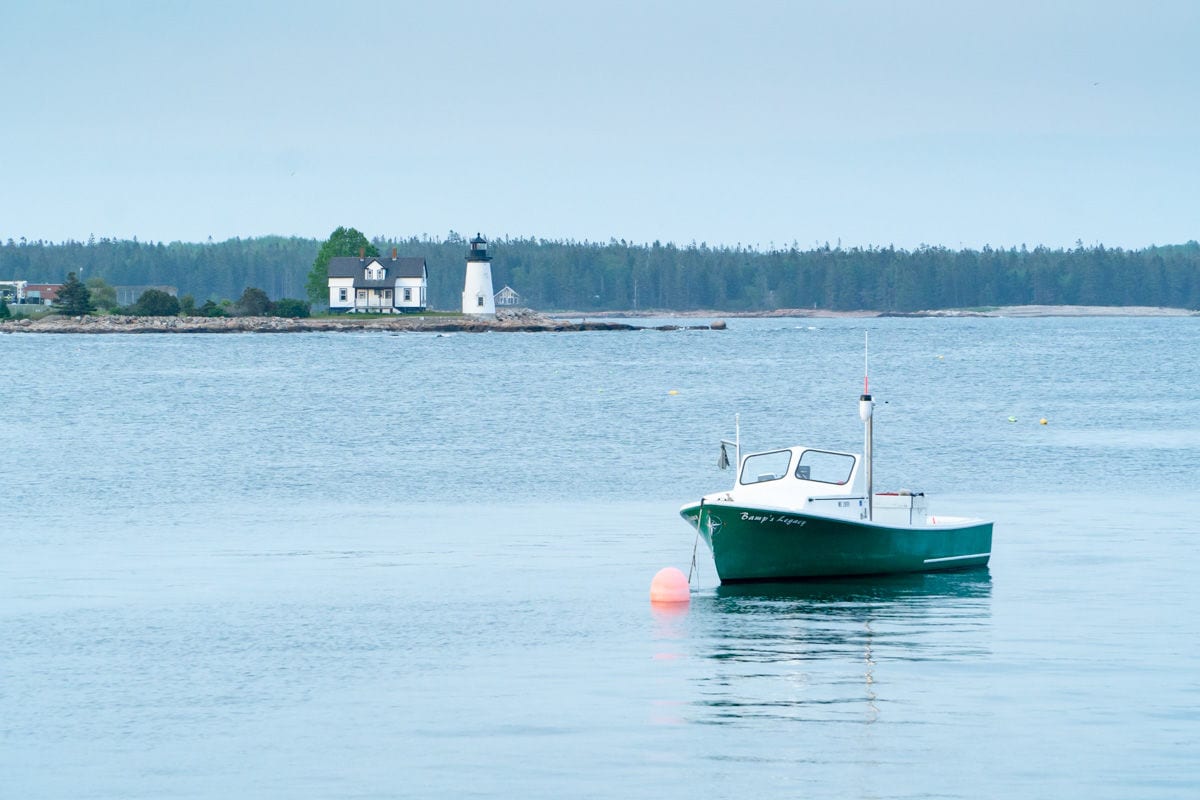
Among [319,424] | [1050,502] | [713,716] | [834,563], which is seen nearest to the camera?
[713,716]

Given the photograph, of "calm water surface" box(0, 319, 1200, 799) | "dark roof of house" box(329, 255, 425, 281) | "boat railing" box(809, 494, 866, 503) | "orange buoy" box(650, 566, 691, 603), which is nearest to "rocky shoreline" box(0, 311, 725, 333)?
"dark roof of house" box(329, 255, 425, 281)

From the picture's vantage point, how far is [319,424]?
77.1 m

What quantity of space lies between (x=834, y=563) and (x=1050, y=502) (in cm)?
1592

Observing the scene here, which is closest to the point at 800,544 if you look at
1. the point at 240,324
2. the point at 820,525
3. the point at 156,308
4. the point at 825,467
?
the point at 820,525

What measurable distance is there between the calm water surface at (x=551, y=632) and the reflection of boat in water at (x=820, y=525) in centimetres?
56

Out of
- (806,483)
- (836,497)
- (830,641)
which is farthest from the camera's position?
(806,483)

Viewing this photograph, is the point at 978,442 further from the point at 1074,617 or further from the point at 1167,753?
the point at 1167,753

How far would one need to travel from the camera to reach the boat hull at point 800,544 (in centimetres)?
3186

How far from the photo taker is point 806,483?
109 ft

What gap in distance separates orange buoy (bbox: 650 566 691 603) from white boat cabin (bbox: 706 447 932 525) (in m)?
2.48

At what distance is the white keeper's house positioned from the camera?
182 metres

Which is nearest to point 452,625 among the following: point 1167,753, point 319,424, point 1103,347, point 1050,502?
point 1167,753

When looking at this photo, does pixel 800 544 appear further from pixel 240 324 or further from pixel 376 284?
pixel 240 324

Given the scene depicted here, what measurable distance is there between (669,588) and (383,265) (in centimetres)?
15421
